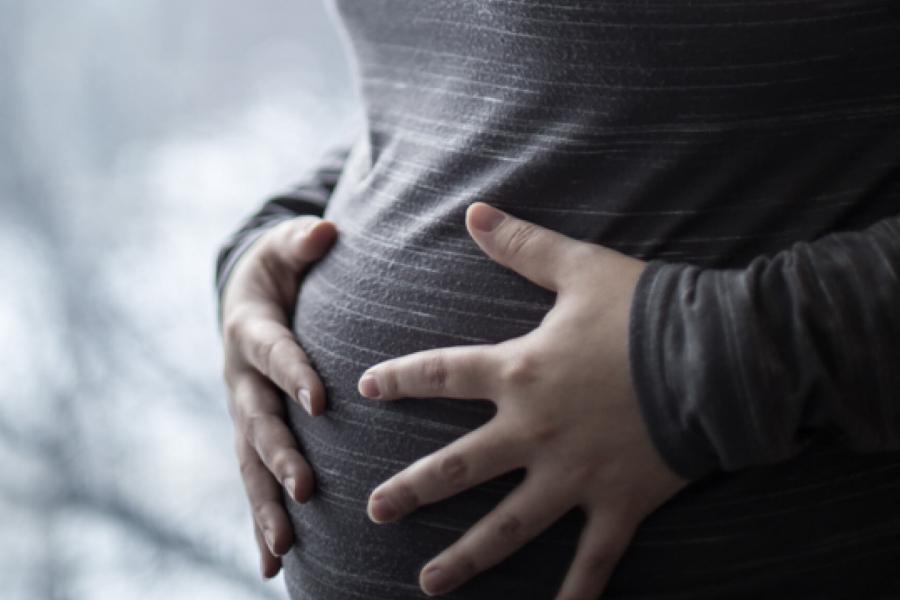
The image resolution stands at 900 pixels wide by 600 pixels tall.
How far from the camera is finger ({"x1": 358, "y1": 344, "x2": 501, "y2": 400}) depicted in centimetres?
69

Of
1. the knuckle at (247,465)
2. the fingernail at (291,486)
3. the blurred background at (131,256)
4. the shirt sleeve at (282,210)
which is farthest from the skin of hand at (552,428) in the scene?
the blurred background at (131,256)

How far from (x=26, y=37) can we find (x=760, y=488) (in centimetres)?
124

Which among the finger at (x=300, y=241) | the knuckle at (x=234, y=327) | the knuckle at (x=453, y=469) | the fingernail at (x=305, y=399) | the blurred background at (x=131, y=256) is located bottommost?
the blurred background at (x=131, y=256)

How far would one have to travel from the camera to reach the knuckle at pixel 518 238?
0.71 m

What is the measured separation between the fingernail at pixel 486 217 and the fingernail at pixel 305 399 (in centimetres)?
20

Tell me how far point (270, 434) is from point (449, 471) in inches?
8.7

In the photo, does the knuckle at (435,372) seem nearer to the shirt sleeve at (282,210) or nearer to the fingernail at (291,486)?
the fingernail at (291,486)

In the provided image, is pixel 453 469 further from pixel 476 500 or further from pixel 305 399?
pixel 305 399

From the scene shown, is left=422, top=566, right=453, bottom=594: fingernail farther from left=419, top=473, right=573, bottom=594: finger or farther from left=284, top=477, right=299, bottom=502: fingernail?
left=284, top=477, right=299, bottom=502: fingernail

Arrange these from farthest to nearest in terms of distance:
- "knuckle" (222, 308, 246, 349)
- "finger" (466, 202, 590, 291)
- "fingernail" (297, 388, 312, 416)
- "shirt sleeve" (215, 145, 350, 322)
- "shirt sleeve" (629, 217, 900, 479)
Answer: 1. "shirt sleeve" (215, 145, 350, 322)
2. "knuckle" (222, 308, 246, 349)
3. "fingernail" (297, 388, 312, 416)
4. "finger" (466, 202, 590, 291)
5. "shirt sleeve" (629, 217, 900, 479)

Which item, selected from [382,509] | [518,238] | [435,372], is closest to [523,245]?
[518,238]

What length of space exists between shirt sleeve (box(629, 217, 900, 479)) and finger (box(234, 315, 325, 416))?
0.94 feet

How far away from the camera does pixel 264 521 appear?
0.87m

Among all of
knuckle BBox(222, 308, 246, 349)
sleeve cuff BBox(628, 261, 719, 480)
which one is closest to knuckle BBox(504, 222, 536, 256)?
sleeve cuff BBox(628, 261, 719, 480)
